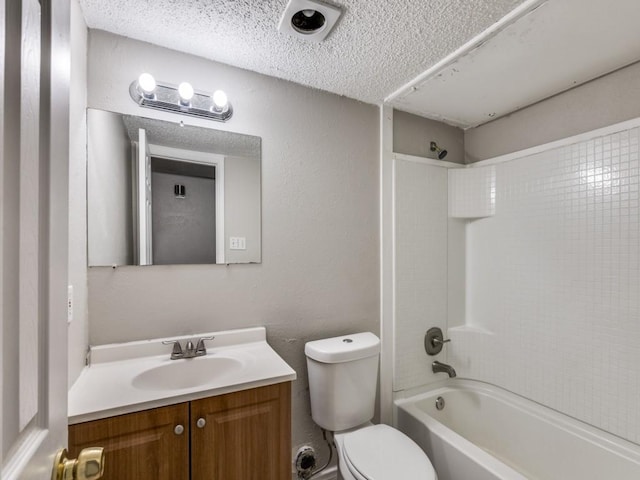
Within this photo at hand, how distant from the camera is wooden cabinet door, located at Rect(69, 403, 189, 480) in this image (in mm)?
995

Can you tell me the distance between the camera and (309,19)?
131cm

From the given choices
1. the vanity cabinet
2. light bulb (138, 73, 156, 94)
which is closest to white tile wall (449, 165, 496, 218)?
the vanity cabinet

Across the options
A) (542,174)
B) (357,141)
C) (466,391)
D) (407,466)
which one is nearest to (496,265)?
(542,174)

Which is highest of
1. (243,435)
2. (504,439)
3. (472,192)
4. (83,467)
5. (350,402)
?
(472,192)

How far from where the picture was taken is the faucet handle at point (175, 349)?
4.65 ft

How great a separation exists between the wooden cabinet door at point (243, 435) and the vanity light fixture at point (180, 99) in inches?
49.0

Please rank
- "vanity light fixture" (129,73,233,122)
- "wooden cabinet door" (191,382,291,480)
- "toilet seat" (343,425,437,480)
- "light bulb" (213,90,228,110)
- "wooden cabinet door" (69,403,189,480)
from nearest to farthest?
"wooden cabinet door" (69,403,189,480) < "wooden cabinet door" (191,382,291,480) < "toilet seat" (343,425,437,480) < "vanity light fixture" (129,73,233,122) < "light bulb" (213,90,228,110)

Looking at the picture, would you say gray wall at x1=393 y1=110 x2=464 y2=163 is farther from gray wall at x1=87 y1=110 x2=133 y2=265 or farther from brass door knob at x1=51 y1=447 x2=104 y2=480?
brass door knob at x1=51 y1=447 x2=104 y2=480

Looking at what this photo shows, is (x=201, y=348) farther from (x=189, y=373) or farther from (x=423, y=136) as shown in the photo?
(x=423, y=136)

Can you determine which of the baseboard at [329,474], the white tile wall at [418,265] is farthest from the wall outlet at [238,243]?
the baseboard at [329,474]

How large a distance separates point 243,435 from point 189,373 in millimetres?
384

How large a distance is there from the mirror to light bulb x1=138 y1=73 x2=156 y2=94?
0.43 ft

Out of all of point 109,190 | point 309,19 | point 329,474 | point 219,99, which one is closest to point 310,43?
point 309,19

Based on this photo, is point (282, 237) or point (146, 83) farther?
point (282, 237)
